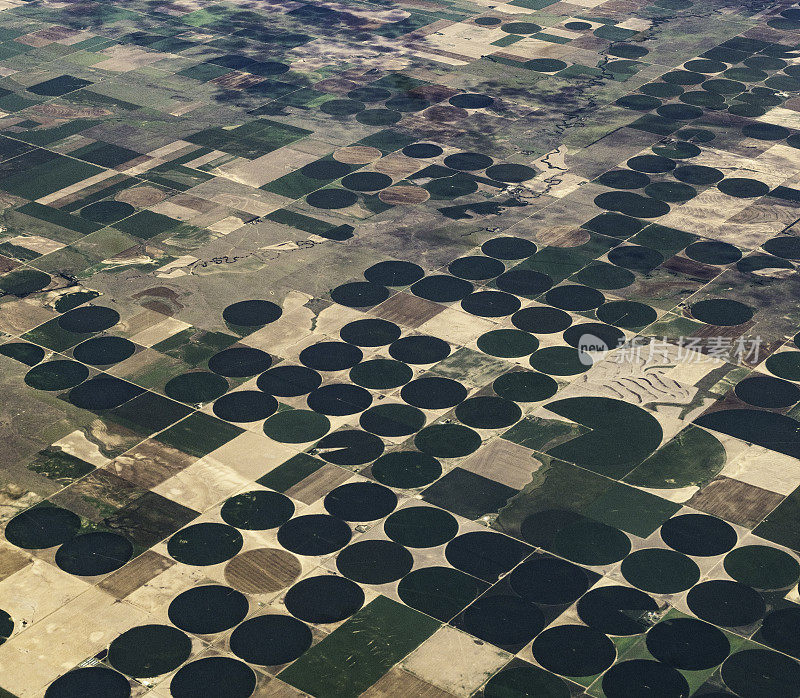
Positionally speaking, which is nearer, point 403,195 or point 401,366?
point 401,366

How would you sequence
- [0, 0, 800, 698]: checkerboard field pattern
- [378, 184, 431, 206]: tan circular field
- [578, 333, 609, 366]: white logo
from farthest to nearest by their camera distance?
[378, 184, 431, 206]: tan circular field → [578, 333, 609, 366]: white logo → [0, 0, 800, 698]: checkerboard field pattern

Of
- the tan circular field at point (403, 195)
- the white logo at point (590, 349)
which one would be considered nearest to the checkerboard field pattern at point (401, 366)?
the tan circular field at point (403, 195)

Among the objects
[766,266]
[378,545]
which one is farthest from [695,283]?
[378,545]

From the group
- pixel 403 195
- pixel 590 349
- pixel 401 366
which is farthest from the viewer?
pixel 403 195

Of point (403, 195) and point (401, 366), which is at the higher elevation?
point (403, 195)

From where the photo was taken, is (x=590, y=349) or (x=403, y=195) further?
(x=403, y=195)

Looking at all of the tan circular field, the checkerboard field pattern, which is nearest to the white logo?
the checkerboard field pattern

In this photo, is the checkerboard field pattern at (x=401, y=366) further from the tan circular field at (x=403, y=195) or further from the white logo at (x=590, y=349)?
the white logo at (x=590, y=349)

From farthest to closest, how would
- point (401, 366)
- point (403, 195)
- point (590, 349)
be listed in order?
point (403, 195) → point (590, 349) → point (401, 366)

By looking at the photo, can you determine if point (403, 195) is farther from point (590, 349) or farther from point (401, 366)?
point (590, 349)

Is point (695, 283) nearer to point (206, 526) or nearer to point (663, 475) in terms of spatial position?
point (663, 475)

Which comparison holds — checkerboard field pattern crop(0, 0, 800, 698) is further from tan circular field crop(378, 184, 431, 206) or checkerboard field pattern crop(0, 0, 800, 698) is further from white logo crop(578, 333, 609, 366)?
white logo crop(578, 333, 609, 366)

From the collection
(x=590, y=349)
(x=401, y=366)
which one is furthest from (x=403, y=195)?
(x=590, y=349)
